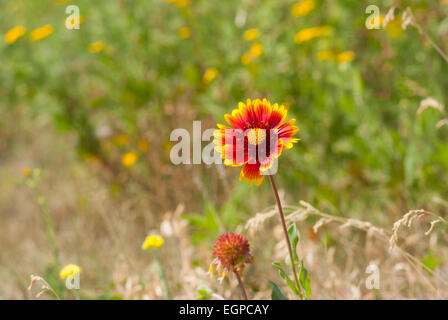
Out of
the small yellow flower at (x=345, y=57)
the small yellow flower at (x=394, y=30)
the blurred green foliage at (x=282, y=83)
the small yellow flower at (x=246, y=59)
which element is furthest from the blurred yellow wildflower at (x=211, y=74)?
the small yellow flower at (x=394, y=30)

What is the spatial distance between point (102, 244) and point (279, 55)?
1.22 meters

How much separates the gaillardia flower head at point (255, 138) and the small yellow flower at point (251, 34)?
1512mm

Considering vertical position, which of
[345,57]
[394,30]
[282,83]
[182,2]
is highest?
[182,2]

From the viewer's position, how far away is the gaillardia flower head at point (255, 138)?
949 mm

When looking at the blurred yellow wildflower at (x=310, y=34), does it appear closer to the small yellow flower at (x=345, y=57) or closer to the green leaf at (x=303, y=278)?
the small yellow flower at (x=345, y=57)

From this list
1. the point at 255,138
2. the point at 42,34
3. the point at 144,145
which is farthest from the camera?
the point at 42,34

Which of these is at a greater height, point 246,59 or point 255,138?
point 246,59

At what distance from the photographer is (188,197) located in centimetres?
243

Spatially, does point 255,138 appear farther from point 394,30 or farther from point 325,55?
point 394,30

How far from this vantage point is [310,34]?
2332 mm

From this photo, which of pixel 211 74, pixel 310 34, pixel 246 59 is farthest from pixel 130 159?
pixel 310 34

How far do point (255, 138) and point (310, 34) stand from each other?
4.93ft

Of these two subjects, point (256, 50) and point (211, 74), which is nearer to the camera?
point (256, 50)
